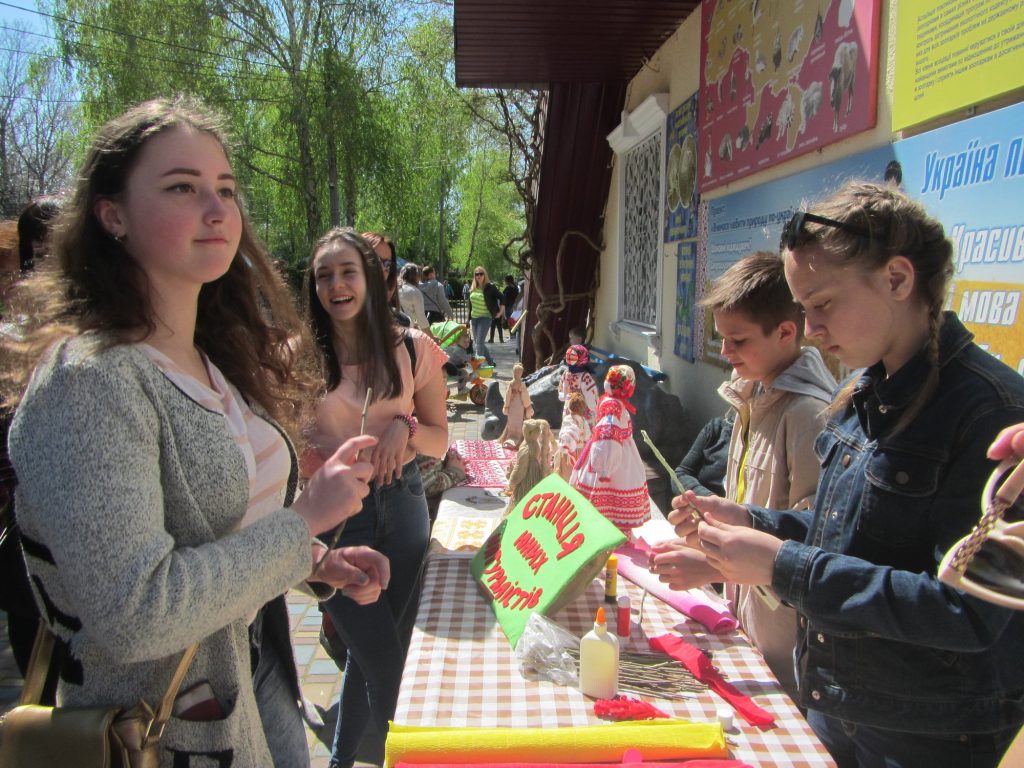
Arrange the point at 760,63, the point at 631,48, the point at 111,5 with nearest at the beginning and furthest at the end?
the point at 760,63 → the point at 631,48 → the point at 111,5

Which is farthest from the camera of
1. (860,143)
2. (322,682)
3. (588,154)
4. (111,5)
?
(111,5)

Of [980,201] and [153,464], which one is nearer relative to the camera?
[153,464]

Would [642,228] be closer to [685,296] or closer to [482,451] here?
[685,296]

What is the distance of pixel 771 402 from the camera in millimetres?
1860

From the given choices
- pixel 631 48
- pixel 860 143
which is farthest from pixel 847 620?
pixel 631 48

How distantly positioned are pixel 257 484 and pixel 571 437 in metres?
1.95

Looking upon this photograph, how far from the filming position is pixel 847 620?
1089mm

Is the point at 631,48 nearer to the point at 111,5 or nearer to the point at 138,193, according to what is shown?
the point at 138,193

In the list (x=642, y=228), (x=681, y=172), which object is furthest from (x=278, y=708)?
(x=642, y=228)

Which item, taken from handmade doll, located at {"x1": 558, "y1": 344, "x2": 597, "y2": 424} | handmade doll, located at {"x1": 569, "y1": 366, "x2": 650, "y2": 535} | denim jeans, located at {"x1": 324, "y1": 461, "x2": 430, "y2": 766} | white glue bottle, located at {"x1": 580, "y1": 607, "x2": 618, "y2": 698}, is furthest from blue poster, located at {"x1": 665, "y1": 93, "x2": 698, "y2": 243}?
white glue bottle, located at {"x1": 580, "y1": 607, "x2": 618, "y2": 698}

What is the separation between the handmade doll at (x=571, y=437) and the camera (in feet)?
9.39

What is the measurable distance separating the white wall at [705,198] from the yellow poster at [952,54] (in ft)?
0.42

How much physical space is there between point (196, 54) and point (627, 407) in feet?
49.2

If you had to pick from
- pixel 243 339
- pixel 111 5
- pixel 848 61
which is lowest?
pixel 243 339
